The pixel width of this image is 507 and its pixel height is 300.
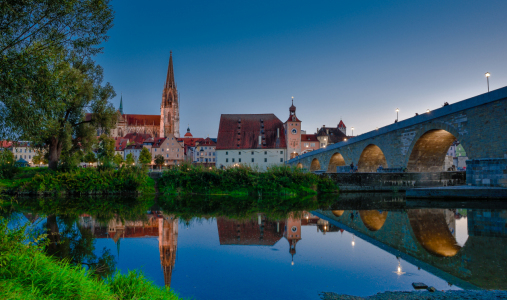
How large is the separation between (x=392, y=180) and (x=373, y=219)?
44.9 feet

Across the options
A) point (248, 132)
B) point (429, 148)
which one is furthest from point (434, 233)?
point (248, 132)

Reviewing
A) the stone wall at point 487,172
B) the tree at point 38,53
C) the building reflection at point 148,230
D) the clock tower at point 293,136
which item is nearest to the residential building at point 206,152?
the clock tower at point 293,136

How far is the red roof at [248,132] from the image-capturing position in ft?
206

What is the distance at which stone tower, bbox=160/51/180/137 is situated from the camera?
125 meters

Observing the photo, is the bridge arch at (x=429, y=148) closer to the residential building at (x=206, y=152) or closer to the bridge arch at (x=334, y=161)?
the bridge arch at (x=334, y=161)

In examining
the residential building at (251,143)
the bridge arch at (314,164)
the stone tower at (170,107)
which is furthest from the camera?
the stone tower at (170,107)

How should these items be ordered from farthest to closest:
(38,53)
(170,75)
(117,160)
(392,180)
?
1. (170,75)
2. (117,160)
3. (392,180)
4. (38,53)

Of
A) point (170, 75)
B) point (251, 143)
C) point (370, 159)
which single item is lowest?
point (370, 159)

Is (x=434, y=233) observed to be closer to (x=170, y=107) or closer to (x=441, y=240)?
(x=441, y=240)

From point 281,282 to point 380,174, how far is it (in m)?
20.3

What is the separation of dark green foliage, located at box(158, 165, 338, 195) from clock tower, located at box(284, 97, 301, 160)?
4215 cm

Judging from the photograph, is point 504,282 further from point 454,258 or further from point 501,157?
point 501,157

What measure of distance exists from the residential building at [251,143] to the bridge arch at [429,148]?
126 ft

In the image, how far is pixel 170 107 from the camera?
411ft
